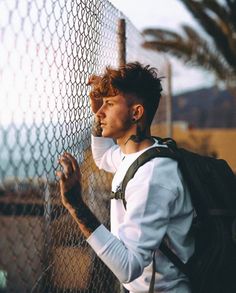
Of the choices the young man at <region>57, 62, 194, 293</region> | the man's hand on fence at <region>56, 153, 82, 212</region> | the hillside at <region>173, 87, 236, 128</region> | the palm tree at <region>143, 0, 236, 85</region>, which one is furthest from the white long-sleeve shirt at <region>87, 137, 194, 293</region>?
the hillside at <region>173, 87, 236, 128</region>

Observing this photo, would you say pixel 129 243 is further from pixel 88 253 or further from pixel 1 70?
pixel 88 253

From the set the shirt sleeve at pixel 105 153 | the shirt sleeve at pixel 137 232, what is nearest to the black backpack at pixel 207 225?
the shirt sleeve at pixel 137 232

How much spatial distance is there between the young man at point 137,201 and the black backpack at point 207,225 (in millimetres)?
33

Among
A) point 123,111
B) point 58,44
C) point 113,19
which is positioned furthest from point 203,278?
point 113,19

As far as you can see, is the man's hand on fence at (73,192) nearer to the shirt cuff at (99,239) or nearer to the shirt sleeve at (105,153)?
the shirt cuff at (99,239)

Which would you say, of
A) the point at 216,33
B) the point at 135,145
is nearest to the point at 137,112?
the point at 135,145

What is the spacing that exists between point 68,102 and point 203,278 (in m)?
A: 0.92

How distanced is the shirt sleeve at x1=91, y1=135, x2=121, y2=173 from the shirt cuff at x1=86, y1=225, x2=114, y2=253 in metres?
1.00

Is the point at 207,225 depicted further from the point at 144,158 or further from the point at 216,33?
the point at 216,33

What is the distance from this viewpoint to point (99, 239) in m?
1.84

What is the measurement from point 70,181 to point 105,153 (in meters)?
1.07

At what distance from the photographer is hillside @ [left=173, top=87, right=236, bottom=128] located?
3362cm

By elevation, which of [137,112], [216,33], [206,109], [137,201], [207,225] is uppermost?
[216,33]

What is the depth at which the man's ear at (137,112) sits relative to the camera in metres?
2.20
